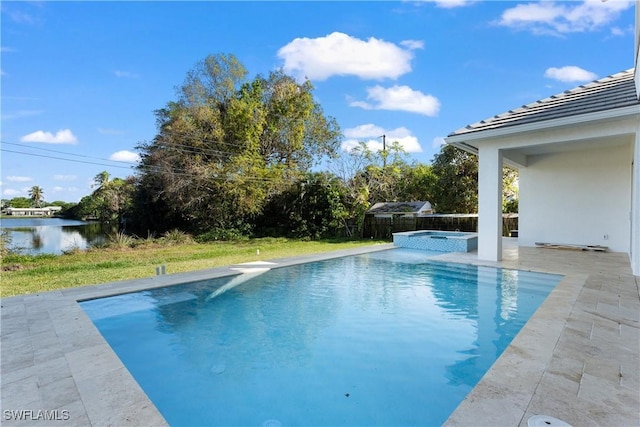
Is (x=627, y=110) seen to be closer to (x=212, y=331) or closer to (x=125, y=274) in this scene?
(x=212, y=331)

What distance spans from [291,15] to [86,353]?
594 inches

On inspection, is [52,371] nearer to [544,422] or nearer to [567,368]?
[544,422]

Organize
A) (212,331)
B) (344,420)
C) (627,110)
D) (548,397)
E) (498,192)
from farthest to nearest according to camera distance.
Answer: (498,192) → (627,110) → (212,331) → (344,420) → (548,397)

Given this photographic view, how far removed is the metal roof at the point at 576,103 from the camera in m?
7.68

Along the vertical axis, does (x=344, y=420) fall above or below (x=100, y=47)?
below

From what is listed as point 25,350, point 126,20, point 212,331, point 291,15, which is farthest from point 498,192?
point 126,20

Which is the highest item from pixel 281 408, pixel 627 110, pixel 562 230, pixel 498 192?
pixel 627 110

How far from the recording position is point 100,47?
1513 centimetres

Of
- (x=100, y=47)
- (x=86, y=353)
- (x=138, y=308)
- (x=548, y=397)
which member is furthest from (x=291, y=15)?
(x=548, y=397)

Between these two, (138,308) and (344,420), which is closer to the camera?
(344,420)

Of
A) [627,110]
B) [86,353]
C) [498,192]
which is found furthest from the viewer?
[498,192]

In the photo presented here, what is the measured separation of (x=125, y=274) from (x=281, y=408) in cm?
837

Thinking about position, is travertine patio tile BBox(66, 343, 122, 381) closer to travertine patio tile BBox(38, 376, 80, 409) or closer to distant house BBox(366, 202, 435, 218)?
travertine patio tile BBox(38, 376, 80, 409)

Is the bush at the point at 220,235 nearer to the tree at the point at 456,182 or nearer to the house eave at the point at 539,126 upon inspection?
the tree at the point at 456,182
